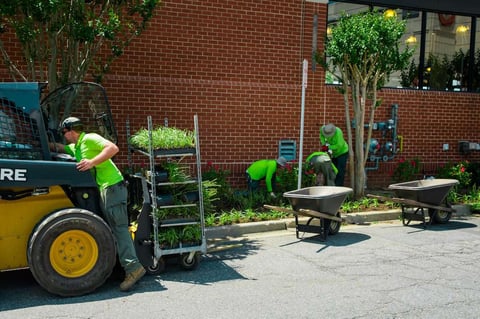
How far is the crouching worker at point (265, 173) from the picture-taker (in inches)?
376

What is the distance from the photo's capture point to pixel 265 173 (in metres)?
9.82

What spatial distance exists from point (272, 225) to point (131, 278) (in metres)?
3.56

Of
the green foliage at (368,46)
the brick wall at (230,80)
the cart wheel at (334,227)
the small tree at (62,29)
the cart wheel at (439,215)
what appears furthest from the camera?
the brick wall at (230,80)

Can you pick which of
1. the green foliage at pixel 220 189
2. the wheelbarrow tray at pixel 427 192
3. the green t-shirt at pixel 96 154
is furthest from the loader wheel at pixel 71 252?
the wheelbarrow tray at pixel 427 192

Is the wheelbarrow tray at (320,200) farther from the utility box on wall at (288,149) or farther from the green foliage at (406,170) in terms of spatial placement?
the green foliage at (406,170)

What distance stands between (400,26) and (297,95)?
262 centimetres

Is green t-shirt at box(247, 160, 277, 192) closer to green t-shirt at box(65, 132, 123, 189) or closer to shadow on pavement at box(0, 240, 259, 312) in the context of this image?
shadow on pavement at box(0, 240, 259, 312)

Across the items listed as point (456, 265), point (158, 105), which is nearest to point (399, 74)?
point (158, 105)

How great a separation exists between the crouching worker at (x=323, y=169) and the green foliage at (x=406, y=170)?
2.30 m

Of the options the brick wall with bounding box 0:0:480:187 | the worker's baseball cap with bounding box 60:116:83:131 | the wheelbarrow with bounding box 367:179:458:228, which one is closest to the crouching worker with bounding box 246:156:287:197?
the brick wall with bounding box 0:0:480:187

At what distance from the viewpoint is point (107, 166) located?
18.0 ft

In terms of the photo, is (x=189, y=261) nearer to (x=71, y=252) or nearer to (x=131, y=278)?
(x=131, y=278)

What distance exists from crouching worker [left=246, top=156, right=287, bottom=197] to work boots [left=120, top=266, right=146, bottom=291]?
4.41m

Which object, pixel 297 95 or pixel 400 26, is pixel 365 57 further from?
pixel 297 95
